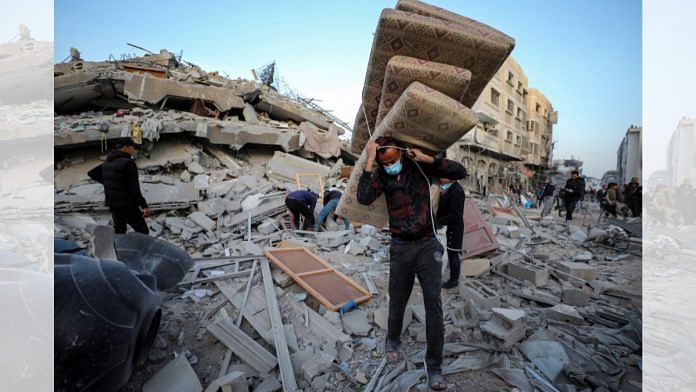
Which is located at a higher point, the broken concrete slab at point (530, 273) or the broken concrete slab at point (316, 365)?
the broken concrete slab at point (530, 273)

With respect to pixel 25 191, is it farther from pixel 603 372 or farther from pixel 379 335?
pixel 603 372

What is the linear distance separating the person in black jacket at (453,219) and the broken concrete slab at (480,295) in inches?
9.0

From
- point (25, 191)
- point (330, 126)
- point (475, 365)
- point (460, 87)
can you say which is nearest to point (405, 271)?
point (475, 365)

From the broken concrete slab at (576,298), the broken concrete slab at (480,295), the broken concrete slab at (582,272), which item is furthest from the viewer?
the broken concrete slab at (582,272)

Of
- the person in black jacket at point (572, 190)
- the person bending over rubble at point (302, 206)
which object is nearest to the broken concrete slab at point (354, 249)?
the person bending over rubble at point (302, 206)

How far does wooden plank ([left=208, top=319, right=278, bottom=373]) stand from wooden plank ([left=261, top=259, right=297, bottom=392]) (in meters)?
0.09

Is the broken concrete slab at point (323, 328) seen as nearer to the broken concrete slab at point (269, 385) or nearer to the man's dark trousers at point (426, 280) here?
the broken concrete slab at point (269, 385)

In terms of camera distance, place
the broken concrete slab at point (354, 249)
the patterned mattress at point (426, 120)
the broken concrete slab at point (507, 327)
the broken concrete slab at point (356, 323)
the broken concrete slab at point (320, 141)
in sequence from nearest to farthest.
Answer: the patterned mattress at point (426, 120) < the broken concrete slab at point (507, 327) < the broken concrete slab at point (356, 323) < the broken concrete slab at point (354, 249) < the broken concrete slab at point (320, 141)

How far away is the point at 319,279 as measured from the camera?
3.96 meters

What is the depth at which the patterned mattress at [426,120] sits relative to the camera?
2.09 m

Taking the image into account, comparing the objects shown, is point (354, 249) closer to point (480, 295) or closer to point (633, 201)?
point (480, 295)

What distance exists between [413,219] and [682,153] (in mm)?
1557

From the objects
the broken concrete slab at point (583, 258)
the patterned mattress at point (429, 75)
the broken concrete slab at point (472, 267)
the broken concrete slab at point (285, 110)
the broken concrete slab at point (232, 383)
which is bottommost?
the broken concrete slab at point (232, 383)

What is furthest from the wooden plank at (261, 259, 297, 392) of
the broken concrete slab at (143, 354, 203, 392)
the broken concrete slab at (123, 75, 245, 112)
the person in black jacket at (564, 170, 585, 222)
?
the broken concrete slab at (123, 75, 245, 112)
